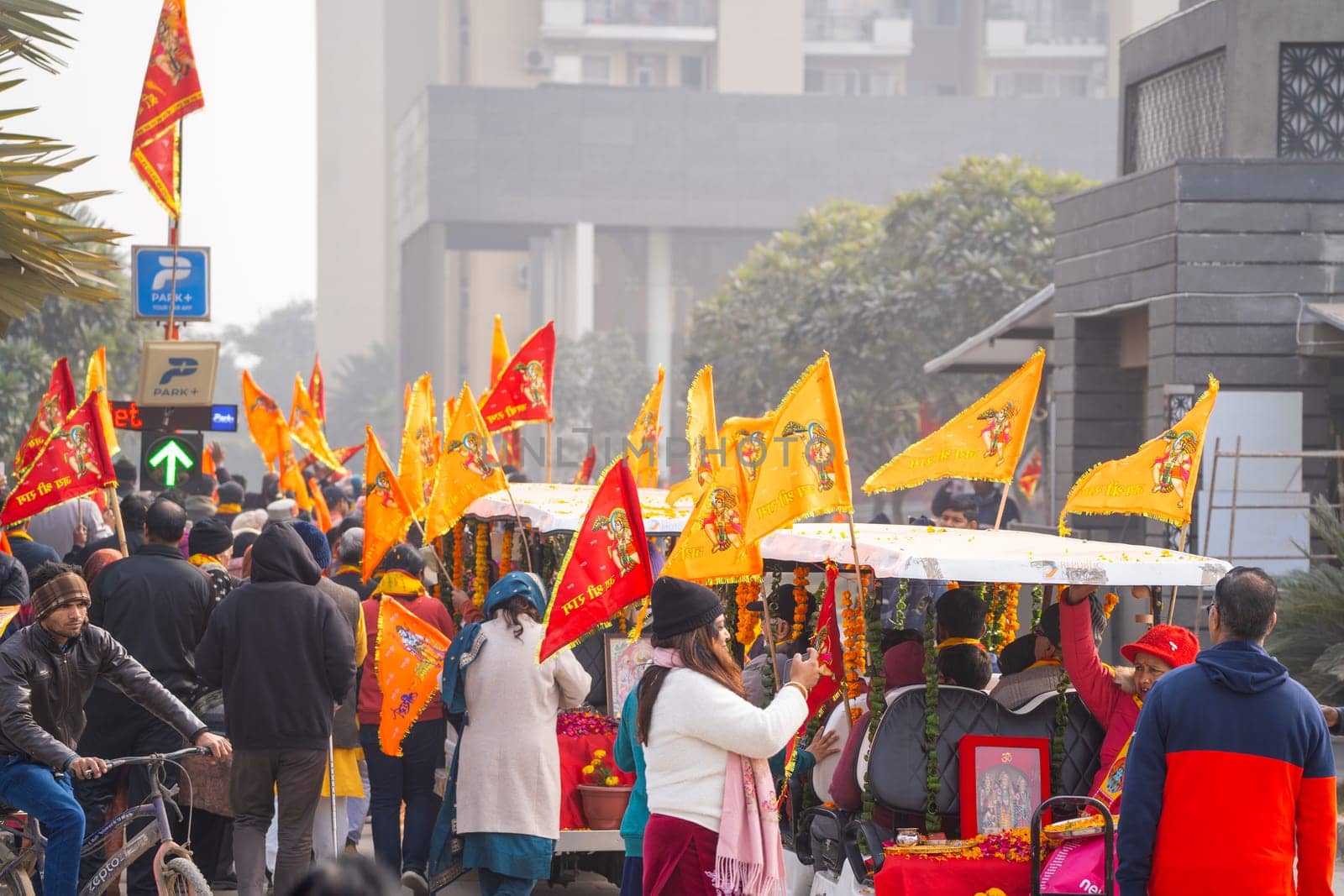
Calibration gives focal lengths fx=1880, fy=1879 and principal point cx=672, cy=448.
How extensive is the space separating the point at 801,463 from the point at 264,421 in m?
14.0

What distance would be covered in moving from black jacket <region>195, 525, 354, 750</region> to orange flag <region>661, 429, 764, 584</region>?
1630mm

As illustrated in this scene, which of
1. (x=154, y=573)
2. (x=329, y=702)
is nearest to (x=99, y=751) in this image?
(x=154, y=573)

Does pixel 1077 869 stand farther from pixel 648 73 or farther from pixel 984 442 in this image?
pixel 648 73

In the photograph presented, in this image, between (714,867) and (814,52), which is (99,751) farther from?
(814,52)

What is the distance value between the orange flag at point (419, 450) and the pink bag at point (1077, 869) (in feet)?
21.8

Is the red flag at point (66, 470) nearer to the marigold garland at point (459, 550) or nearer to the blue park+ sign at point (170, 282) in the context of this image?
the marigold garland at point (459, 550)

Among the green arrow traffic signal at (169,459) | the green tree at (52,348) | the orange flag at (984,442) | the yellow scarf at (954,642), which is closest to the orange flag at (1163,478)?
the orange flag at (984,442)

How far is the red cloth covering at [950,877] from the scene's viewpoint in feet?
20.8

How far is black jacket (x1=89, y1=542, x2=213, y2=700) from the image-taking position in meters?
8.81

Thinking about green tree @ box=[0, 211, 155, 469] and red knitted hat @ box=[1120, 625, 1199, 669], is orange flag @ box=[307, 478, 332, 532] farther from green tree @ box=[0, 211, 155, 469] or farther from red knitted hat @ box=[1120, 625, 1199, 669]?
green tree @ box=[0, 211, 155, 469]

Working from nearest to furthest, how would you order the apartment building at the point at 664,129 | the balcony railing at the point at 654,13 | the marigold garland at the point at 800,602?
the marigold garland at the point at 800,602 < the apartment building at the point at 664,129 < the balcony railing at the point at 654,13

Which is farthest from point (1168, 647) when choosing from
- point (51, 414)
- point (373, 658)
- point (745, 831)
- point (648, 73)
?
point (648, 73)

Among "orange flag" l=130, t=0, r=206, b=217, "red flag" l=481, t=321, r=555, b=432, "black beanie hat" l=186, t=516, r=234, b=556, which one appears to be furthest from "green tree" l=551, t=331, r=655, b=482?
"black beanie hat" l=186, t=516, r=234, b=556

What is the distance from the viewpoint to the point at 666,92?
74.9 meters
